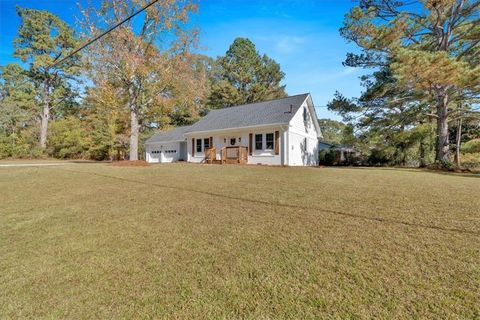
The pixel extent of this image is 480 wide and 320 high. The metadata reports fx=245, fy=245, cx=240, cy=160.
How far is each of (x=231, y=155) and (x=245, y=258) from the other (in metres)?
14.0

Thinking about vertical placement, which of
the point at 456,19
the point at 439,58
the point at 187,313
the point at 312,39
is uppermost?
the point at 456,19

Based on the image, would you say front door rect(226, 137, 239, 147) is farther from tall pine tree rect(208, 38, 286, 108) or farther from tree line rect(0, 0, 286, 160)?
tall pine tree rect(208, 38, 286, 108)

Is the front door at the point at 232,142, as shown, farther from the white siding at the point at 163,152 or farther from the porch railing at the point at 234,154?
the white siding at the point at 163,152

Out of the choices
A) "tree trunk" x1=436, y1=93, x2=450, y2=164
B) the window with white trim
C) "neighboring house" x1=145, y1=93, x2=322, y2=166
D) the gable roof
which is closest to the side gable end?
"neighboring house" x1=145, y1=93, x2=322, y2=166

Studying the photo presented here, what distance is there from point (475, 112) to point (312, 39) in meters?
10.9

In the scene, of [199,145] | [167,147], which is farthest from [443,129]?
[167,147]

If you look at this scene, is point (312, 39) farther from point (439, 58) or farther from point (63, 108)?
point (63, 108)

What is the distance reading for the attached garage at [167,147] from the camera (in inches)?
906

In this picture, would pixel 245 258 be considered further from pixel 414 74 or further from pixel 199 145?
pixel 199 145

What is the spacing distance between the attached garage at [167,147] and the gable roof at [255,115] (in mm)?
3196

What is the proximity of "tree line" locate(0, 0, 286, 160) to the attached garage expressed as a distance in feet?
6.78

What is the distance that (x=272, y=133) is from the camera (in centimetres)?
1606

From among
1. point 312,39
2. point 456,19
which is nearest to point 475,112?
point 456,19

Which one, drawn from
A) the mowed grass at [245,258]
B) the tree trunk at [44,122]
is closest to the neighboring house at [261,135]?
the mowed grass at [245,258]
